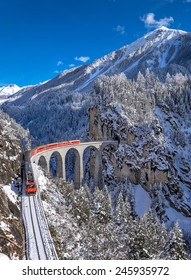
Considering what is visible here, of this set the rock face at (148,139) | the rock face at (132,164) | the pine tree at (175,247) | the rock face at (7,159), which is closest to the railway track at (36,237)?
the rock face at (7,159)

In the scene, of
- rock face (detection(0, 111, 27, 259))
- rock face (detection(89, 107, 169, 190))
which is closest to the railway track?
rock face (detection(0, 111, 27, 259))

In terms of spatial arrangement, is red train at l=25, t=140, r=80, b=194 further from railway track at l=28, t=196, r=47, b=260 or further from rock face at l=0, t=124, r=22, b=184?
→ railway track at l=28, t=196, r=47, b=260

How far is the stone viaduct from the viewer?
256ft

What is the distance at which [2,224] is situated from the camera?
89.6 feet

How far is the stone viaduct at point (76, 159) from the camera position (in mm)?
77938

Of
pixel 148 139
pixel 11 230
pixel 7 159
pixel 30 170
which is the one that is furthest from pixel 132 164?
pixel 11 230

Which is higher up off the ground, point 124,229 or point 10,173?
point 10,173

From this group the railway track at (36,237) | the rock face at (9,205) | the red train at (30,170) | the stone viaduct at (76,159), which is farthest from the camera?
the stone viaduct at (76,159)

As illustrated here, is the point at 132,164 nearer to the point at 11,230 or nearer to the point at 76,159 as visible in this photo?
the point at 76,159

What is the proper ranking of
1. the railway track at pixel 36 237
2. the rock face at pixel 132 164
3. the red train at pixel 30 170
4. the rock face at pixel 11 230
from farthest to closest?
the rock face at pixel 132 164 < the red train at pixel 30 170 < the railway track at pixel 36 237 < the rock face at pixel 11 230

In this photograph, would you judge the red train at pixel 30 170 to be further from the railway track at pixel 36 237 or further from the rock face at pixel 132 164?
the rock face at pixel 132 164

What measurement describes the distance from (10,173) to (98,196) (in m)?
16.4
